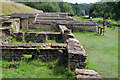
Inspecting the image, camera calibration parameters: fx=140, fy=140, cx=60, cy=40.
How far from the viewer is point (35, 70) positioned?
238 inches

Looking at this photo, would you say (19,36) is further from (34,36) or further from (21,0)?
(21,0)

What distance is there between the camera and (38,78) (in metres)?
5.35

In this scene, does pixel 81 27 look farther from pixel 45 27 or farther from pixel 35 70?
pixel 35 70

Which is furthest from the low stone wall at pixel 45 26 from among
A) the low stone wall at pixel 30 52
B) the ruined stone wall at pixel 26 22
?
the low stone wall at pixel 30 52

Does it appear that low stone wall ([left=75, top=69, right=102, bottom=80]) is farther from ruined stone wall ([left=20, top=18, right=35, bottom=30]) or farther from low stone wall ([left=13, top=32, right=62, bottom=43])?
ruined stone wall ([left=20, top=18, right=35, bottom=30])

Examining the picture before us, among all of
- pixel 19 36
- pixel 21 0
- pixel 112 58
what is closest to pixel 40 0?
pixel 21 0

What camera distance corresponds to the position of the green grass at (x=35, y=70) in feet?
→ 18.2

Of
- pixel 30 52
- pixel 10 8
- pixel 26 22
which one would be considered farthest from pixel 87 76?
pixel 10 8

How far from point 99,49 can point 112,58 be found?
173 centimetres

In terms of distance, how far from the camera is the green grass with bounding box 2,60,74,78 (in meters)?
5.55

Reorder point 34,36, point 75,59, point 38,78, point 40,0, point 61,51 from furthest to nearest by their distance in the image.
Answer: point 40,0 < point 34,36 < point 61,51 < point 75,59 < point 38,78

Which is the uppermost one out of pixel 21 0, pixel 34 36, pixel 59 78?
pixel 21 0

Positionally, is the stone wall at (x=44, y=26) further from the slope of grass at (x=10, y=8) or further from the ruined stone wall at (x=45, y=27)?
the slope of grass at (x=10, y=8)

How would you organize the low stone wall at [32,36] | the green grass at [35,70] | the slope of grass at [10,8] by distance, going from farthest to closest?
the slope of grass at [10,8]
the low stone wall at [32,36]
the green grass at [35,70]
